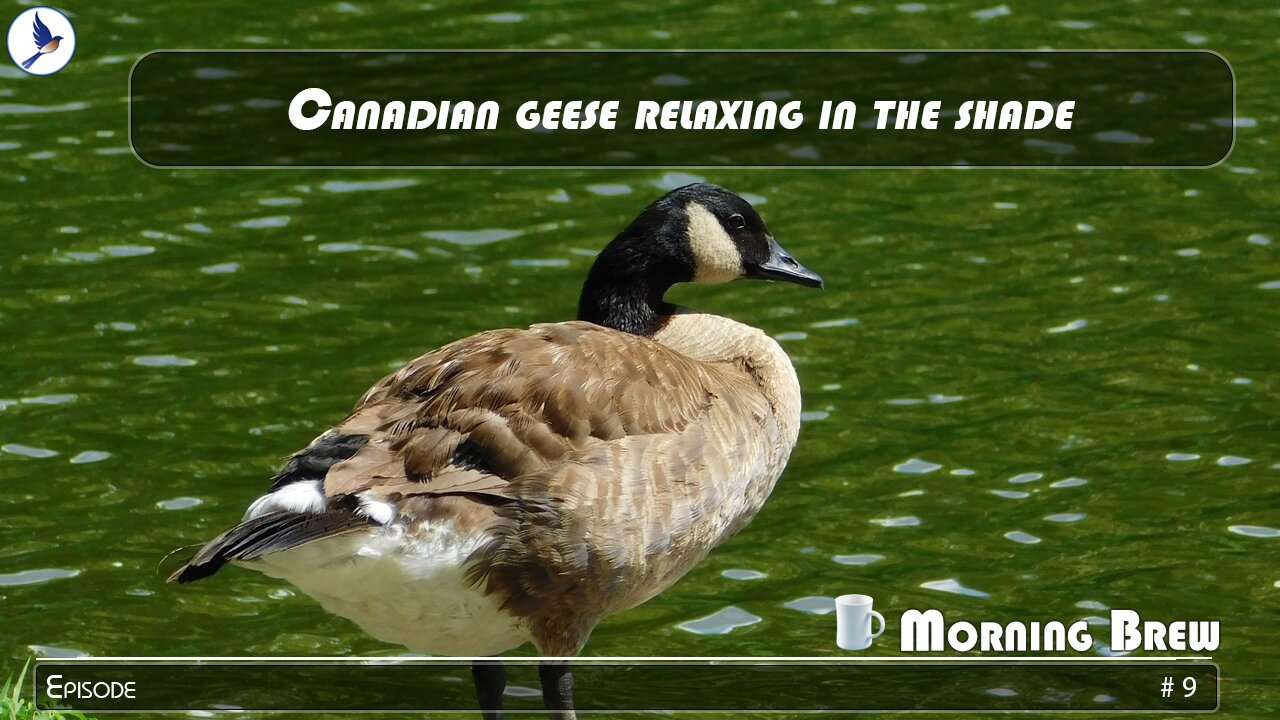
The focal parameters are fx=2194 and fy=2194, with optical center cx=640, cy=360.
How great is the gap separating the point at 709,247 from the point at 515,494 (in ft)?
7.38

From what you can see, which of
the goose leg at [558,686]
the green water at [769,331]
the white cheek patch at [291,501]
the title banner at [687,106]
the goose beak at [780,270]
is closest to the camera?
the white cheek patch at [291,501]

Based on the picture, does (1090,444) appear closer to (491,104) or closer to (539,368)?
(539,368)

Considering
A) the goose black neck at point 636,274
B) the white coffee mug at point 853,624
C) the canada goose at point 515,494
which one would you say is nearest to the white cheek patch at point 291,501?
the canada goose at point 515,494

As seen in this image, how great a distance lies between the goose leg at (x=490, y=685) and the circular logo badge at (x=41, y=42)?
9037mm

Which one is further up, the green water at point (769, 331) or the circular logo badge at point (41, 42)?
the circular logo badge at point (41, 42)

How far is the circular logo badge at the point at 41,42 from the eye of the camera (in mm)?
16484

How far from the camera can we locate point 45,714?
7953mm

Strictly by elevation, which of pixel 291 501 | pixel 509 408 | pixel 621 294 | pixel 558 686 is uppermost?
pixel 621 294

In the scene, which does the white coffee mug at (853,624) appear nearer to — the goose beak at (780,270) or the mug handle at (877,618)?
the mug handle at (877,618)

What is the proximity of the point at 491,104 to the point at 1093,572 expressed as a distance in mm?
7330

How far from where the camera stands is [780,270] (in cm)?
1047

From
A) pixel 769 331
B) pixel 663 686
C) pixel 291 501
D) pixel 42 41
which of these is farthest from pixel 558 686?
pixel 42 41

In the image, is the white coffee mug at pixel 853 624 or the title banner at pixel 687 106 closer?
the white coffee mug at pixel 853 624

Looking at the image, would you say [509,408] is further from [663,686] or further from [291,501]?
[663,686]
